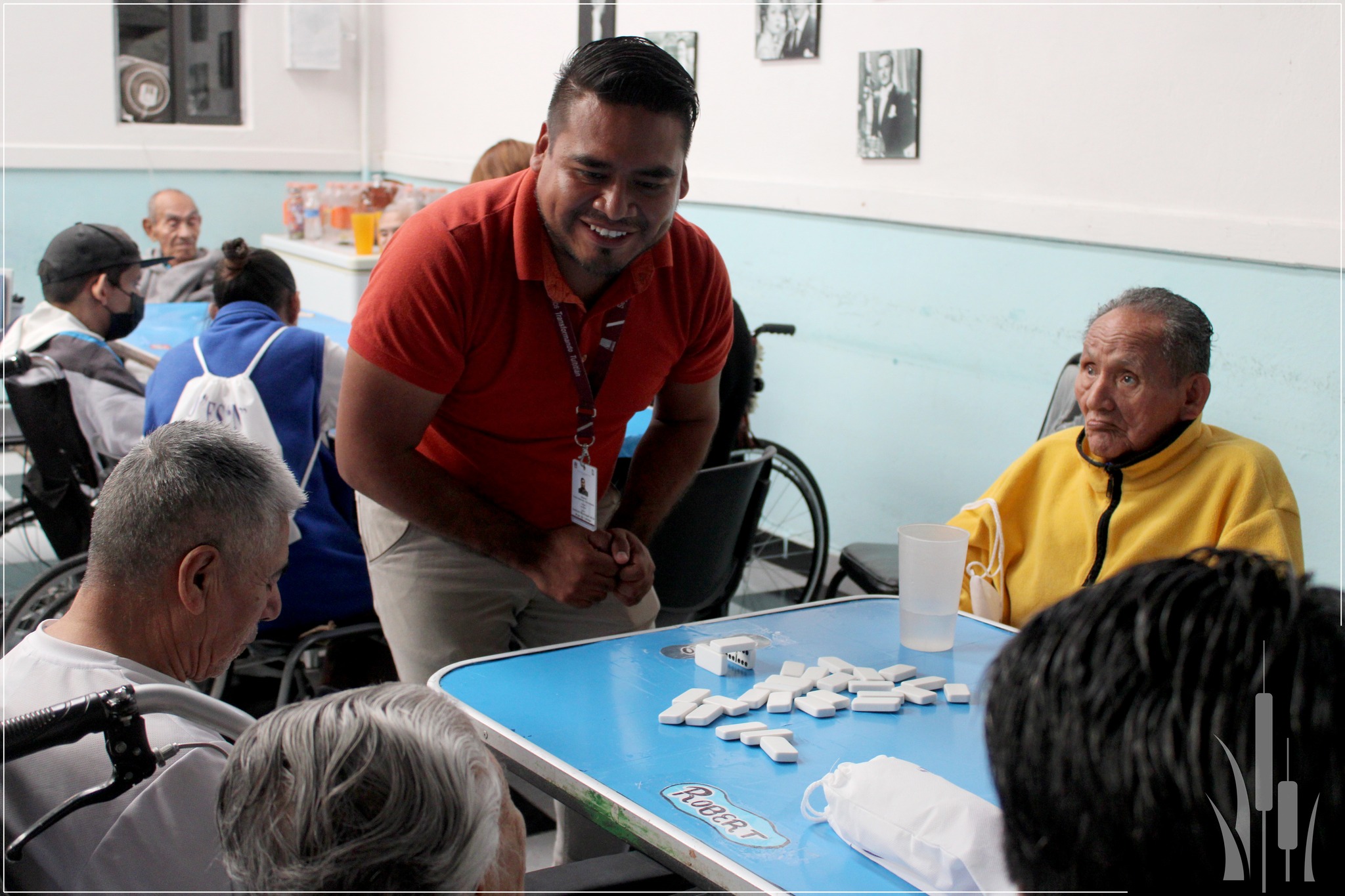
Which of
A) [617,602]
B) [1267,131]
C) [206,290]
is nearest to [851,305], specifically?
[1267,131]

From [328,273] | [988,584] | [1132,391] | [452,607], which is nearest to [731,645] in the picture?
[452,607]

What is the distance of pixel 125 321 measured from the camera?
11.6ft

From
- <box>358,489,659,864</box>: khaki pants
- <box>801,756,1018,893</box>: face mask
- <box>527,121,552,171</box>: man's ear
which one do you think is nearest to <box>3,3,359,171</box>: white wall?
<box>358,489,659,864</box>: khaki pants

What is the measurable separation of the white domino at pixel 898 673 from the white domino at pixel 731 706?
260 mm

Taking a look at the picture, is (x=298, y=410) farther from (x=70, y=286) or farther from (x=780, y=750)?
(x=780, y=750)

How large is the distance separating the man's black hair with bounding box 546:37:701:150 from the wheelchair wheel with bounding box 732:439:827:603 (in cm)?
241

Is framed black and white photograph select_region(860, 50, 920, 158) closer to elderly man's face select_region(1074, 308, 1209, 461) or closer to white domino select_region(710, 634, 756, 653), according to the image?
elderly man's face select_region(1074, 308, 1209, 461)

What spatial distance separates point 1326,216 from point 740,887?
7.96ft

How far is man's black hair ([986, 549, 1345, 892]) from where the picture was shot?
523 mm

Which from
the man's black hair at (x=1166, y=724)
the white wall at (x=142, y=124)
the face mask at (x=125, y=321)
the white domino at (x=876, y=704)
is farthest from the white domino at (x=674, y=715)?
the white wall at (x=142, y=124)

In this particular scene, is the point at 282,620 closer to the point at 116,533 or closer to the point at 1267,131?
the point at 116,533

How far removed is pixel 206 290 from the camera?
5406 millimetres

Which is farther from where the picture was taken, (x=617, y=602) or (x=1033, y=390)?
(x=1033, y=390)

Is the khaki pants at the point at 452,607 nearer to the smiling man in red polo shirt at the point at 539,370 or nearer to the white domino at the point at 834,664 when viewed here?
the smiling man in red polo shirt at the point at 539,370
